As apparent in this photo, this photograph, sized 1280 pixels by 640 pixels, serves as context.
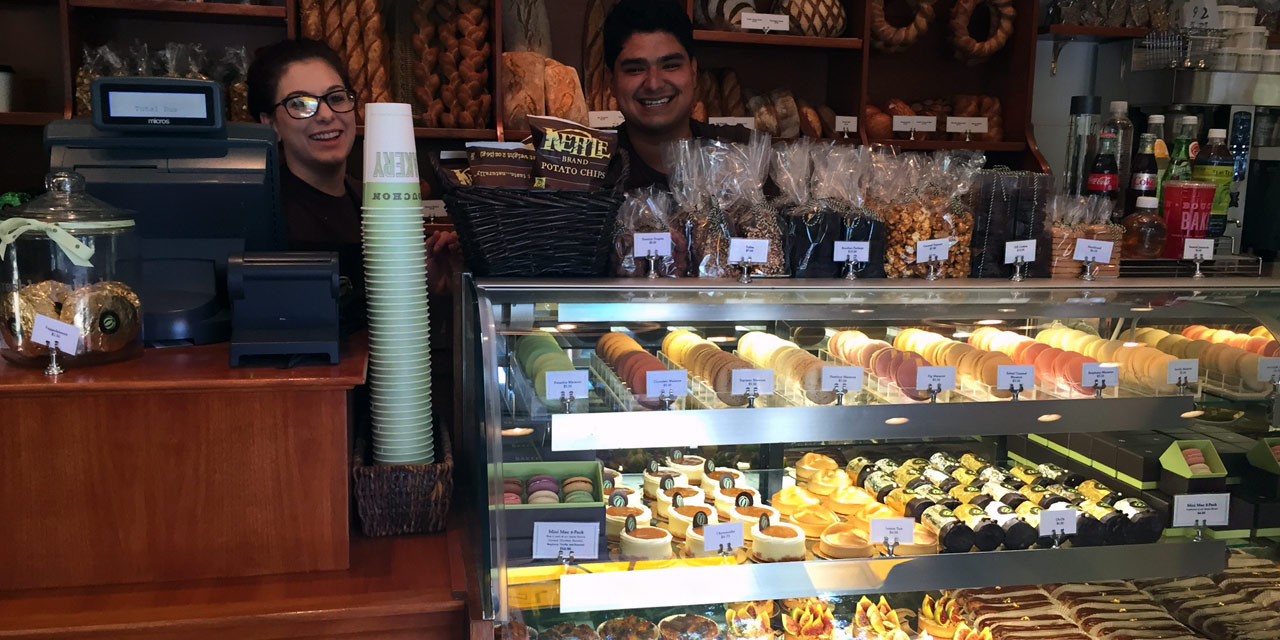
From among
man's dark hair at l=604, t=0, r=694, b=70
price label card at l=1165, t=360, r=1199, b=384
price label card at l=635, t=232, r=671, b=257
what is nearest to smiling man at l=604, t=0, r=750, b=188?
man's dark hair at l=604, t=0, r=694, b=70

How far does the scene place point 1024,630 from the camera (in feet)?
6.06

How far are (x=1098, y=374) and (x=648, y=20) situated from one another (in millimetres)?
1542

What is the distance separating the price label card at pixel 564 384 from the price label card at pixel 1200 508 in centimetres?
116

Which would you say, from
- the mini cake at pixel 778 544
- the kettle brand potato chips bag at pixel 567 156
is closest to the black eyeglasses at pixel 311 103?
the kettle brand potato chips bag at pixel 567 156

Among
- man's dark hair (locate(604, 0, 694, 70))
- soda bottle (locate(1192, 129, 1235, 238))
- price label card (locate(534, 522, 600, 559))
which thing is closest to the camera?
price label card (locate(534, 522, 600, 559))

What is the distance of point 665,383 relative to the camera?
1486mm

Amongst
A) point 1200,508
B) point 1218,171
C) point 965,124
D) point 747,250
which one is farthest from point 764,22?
point 1200,508

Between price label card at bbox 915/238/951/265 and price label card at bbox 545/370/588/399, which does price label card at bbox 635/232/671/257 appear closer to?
price label card at bbox 545/370/588/399

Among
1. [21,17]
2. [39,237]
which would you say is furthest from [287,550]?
[21,17]

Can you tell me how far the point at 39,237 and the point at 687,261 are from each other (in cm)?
103

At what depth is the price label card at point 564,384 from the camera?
143 cm

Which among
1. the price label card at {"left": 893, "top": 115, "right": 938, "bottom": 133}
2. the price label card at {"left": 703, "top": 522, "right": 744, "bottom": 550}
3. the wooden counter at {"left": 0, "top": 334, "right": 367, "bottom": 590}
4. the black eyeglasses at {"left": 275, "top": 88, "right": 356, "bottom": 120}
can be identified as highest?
the price label card at {"left": 893, "top": 115, "right": 938, "bottom": 133}

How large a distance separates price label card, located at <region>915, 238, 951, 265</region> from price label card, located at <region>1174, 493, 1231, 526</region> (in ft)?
2.02

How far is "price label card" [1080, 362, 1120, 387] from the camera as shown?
1.70 metres
